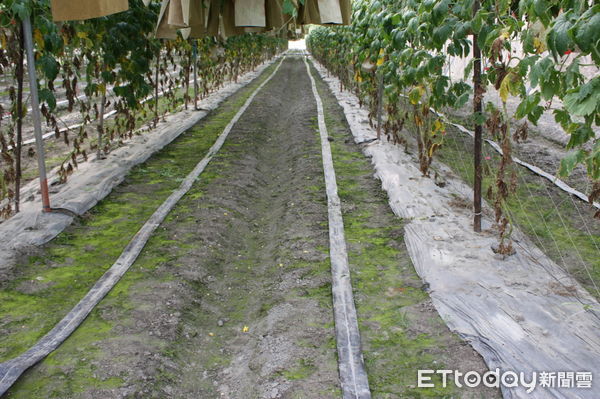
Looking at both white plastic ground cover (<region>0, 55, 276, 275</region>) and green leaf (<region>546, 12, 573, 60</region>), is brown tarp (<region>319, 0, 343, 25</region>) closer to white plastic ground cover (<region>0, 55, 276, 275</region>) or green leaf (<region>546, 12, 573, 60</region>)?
green leaf (<region>546, 12, 573, 60</region>)

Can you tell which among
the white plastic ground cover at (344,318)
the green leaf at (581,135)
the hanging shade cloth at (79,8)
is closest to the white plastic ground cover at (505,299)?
the white plastic ground cover at (344,318)

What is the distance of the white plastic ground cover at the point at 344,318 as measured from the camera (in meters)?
2.46

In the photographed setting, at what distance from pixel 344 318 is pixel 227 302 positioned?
37.4 inches

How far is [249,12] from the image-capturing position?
10.8 feet

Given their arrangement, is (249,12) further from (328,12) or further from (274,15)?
(328,12)

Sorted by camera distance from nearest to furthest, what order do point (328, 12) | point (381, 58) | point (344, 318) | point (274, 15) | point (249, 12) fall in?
point (344, 318)
point (249, 12)
point (328, 12)
point (274, 15)
point (381, 58)

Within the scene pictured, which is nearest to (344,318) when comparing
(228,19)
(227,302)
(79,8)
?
(227,302)

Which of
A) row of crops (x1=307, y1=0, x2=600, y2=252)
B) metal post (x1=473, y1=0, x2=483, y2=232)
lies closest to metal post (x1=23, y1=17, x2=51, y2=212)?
row of crops (x1=307, y1=0, x2=600, y2=252)

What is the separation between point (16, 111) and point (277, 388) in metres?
3.66

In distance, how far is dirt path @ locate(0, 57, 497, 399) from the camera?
8.47 ft

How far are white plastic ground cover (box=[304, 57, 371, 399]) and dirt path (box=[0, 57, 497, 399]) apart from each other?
0.06 meters

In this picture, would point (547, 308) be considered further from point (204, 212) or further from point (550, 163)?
point (550, 163)

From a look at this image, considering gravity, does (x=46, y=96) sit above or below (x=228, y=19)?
below

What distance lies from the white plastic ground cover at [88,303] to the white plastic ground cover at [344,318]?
151 centimetres
